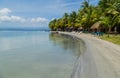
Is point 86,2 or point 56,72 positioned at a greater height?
point 86,2

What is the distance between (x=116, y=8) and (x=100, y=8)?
63.0 feet

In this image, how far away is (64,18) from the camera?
100 m

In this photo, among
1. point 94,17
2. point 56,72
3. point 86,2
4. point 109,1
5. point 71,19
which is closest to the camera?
point 56,72

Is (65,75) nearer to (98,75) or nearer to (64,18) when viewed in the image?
(98,75)

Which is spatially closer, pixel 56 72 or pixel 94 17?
pixel 56 72

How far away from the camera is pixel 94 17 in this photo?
2484 inches

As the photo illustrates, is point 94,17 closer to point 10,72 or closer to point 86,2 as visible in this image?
point 86,2

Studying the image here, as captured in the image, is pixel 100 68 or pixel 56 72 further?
pixel 56 72

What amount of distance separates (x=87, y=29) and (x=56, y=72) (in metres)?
59.4

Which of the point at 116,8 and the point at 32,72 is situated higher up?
the point at 116,8

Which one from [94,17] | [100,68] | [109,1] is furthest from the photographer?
[94,17]

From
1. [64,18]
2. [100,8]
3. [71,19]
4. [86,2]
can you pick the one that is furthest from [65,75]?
[64,18]

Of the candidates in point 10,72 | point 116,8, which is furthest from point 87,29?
point 10,72

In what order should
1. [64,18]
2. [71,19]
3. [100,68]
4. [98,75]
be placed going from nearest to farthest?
[98,75], [100,68], [71,19], [64,18]
